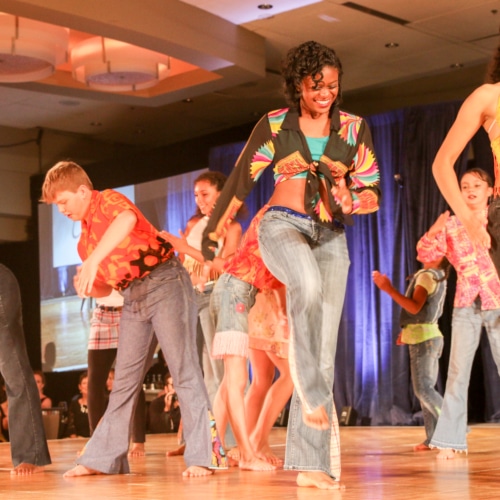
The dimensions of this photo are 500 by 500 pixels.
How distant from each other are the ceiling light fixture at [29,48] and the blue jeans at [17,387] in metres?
4.26

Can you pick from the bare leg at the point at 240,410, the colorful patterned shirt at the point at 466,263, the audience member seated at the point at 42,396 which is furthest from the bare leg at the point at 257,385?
the audience member seated at the point at 42,396

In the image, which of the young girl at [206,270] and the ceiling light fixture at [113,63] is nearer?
the young girl at [206,270]

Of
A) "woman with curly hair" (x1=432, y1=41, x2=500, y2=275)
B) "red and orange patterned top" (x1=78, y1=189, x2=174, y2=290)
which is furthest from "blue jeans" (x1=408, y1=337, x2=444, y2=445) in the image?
"woman with curly hair" (x1=432, y1=41, x2=500, y2=275)

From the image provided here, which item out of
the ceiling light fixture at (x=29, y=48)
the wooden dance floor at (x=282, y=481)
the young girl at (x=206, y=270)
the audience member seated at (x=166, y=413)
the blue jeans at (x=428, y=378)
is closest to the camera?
the wooden dance floor at (x=282, y=481)

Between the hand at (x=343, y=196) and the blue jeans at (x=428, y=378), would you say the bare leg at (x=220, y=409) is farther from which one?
the hand at (x=343, y=196)

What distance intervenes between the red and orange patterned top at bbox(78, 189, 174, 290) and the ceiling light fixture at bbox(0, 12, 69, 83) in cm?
453

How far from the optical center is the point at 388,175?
10.2 meters

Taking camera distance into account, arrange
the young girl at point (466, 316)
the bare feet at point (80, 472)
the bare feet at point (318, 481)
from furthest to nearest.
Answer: the young girl at point (466, 316) → the bare feet at point (80, 472) → the bare feet at point (318, 481)

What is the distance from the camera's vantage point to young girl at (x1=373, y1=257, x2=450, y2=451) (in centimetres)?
540

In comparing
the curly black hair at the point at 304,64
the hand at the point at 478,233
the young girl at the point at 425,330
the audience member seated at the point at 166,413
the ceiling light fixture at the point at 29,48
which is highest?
the ceiling light fixture at the point at 29,48

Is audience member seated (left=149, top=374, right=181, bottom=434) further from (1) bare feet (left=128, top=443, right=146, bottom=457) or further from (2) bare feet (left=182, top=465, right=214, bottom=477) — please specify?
(2) bare feet (left=182, top=465, right=214, bottom=477)

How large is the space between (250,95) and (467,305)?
6073 mm

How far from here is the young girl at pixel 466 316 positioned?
4.86 metres

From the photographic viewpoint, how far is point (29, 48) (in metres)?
8.06
